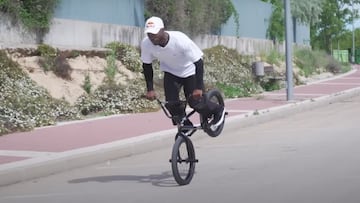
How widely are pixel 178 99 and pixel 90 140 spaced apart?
157 inches

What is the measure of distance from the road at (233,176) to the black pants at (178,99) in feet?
2.96

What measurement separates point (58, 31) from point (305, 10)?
874 inches

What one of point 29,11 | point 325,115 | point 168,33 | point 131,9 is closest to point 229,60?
point 131,9

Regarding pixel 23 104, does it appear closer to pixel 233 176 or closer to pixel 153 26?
pixel 233 176

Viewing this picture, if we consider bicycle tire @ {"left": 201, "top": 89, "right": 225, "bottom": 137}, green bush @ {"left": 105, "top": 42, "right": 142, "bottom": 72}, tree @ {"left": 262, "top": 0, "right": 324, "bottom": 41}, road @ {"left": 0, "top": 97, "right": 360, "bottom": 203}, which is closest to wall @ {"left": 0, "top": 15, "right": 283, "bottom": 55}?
green bush @ {"left": 105, "top": 42, "right": 142, "bottom": 72}

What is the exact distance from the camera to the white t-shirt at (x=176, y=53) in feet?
27.0

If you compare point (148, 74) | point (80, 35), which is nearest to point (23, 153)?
point (148, 74)

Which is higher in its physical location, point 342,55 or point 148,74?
point 148,74

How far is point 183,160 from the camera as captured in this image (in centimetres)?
846

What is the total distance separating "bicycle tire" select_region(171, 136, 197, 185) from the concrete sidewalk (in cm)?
236

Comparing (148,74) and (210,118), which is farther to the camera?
(210,118)

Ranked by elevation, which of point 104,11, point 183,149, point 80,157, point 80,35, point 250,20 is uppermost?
point 250,20

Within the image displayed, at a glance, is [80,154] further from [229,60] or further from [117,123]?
[229,60]

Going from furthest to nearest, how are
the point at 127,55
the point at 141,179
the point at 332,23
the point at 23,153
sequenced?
the point at 332,23 → the point at 127,55 → the point at 23,153 → the point at 141,179
